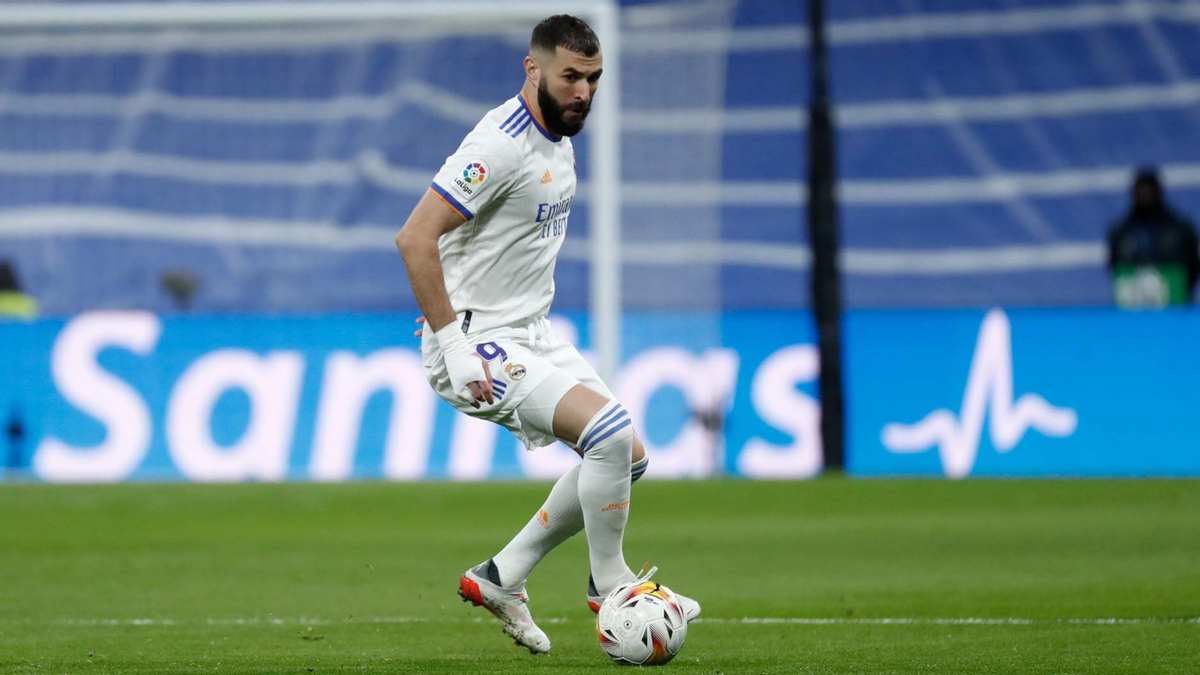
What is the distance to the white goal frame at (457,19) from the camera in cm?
1571

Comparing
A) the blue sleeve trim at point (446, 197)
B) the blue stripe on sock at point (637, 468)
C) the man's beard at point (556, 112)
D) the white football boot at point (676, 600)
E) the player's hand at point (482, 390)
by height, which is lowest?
the white football boot at point (676, 600)

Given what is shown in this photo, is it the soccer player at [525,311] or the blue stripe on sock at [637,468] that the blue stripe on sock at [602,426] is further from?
the blue stripe on sock at [637,468]

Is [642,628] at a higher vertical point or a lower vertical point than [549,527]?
lower

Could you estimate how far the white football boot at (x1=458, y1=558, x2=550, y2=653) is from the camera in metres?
5.86

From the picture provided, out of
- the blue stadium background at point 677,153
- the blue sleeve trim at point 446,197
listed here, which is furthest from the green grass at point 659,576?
the blue stadium background at point 677,153

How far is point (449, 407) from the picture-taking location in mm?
15188

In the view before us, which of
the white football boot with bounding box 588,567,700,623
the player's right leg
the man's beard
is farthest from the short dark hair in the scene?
the white football boot with bounding box 588,567,700,623

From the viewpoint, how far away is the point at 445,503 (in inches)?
522

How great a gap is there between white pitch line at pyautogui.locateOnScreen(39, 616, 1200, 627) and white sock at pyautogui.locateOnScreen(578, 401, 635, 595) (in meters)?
0.99

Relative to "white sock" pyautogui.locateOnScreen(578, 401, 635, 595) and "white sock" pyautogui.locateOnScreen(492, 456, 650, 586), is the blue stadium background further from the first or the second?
"white sock" pyautogui.locateOnScreen(578, 401, 635, 595)

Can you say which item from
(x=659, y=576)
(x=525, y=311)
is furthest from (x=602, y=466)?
(x=659, y=576)

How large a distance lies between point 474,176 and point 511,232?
0.97 ft

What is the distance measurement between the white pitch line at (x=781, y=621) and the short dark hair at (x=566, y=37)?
2.14 m

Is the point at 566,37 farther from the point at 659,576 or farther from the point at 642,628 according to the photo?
the point at 659,576
